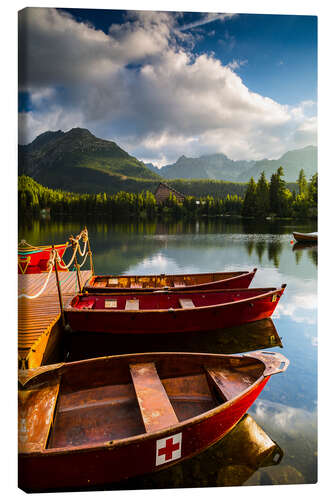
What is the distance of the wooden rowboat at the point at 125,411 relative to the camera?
5.88ft

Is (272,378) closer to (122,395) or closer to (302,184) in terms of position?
(122,395)

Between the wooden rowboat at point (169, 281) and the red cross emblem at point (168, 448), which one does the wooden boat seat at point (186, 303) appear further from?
the red cross emblem at point (168, 448)

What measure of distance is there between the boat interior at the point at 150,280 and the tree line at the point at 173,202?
1447 millimetres

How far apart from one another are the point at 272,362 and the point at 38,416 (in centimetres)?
193

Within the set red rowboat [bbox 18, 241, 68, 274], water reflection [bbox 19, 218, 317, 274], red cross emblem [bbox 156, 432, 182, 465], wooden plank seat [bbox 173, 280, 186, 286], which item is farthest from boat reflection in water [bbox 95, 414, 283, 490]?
water reflection [bbox 19, 218, 317, 274]

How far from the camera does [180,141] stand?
343cm

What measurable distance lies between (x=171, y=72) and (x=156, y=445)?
318cm

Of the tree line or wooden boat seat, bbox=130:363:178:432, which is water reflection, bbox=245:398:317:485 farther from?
Answer: the tree line

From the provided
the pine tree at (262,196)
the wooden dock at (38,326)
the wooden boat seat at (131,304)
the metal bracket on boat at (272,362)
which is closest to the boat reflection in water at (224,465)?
the metal bracket on boat at (272,362)

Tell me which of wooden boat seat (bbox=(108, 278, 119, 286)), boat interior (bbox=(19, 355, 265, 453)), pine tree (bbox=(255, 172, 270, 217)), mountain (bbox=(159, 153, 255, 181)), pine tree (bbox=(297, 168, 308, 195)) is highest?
mountain (bbox=(159, 153, 255, 181))

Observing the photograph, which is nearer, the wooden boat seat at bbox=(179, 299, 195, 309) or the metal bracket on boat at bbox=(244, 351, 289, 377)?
the metal bracket on boat at bbox=(244, 351, 289, 377)

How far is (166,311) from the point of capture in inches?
158

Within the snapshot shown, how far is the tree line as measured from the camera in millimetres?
2783

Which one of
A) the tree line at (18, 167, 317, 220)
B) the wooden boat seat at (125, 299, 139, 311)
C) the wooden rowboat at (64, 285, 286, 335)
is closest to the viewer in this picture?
the tree line at (18, 167, 317, 220)
